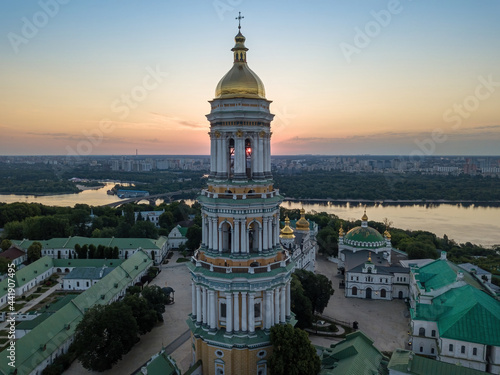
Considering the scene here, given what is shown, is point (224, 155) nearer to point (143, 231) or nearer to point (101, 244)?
point (101, 244)

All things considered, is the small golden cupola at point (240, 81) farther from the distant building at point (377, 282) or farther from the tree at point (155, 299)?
the distant building at point (377, 282)

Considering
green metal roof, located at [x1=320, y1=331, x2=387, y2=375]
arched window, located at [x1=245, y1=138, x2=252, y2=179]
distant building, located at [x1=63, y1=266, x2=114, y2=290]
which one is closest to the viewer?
green metal roof, located at [x1=320, y1=331, x2=387, y2=375]

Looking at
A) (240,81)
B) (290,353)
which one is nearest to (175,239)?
(290,353)

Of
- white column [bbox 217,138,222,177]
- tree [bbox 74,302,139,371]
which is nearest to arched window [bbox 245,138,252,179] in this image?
white column [bbox 217,138,222,177]

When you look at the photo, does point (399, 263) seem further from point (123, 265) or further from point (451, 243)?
point (123, 265)

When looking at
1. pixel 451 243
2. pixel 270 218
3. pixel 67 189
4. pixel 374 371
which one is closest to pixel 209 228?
pixel 270 218

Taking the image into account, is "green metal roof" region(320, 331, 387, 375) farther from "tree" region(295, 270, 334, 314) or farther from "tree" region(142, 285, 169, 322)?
"tree" region(142, 285, 169, 322)

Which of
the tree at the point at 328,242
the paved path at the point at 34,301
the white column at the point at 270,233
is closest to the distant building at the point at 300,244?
the tree at the point at 328,242

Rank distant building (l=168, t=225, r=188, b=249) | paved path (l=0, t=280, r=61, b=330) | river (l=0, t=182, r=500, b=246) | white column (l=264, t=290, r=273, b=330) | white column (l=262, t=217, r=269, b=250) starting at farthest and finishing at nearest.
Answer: river (l=0, t=182, r=500, b=246) < distant building (l=168, t=225, r=188, b=249) < paved path (l=0, t=280, r=61, b=330) < white column (l=262, t=217, r=269, b=250) < white column (l=264, t=290, r=273, b=330)
